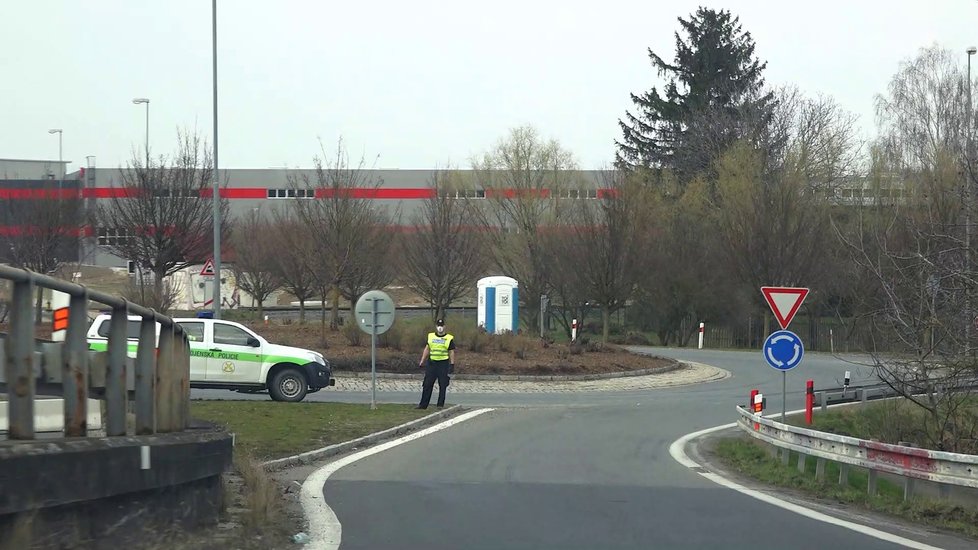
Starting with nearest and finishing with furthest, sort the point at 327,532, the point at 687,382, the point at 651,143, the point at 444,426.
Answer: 1. the point at 327,532
2. the point at 444,426
3. the point at 687,382
4. the point at 651,143

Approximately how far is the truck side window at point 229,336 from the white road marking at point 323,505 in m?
5.85

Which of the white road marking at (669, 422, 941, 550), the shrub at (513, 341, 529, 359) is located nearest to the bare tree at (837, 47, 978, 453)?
the white road marking at (669, 422, 941, 550)

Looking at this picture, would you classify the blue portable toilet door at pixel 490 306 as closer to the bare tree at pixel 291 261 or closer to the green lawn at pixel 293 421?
the bare tree at pixel 291 261

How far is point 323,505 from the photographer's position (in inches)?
404

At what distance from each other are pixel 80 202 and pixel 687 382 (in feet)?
74.0

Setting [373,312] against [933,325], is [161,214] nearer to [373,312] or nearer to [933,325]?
[373,312]

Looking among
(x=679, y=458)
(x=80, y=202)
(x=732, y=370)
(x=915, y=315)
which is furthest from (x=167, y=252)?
(x=915, y=315)

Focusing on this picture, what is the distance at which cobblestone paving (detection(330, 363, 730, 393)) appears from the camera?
87.2 feet

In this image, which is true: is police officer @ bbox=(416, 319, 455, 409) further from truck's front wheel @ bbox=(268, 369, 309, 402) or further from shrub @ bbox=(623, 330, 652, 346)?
shrub @ bbox=(623, 330, 652, 346)

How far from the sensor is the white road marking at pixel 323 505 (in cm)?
842

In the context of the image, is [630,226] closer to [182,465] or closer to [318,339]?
[318,339]

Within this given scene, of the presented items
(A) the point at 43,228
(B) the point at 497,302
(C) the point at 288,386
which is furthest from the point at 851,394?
(A) the point at 43,228

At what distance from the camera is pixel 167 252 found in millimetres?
33562

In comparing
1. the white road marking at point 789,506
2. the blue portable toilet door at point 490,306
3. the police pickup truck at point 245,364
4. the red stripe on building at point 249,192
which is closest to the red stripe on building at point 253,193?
the red stripe on building at point 249,192
